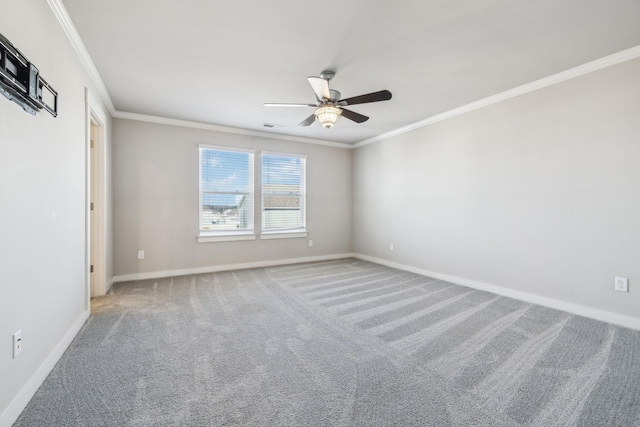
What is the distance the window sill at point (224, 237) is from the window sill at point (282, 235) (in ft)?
0.75

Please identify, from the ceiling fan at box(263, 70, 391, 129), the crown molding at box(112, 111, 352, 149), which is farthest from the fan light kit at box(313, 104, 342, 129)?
the crown molding at box(112, 111, 352, 149)

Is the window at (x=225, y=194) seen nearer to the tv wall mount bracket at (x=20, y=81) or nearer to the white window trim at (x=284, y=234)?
the white window trim at (x=284, y=234)

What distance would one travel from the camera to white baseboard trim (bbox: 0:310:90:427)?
140cm

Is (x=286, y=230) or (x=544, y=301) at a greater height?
(x=286, y=230)

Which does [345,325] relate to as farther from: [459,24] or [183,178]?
[183,178]

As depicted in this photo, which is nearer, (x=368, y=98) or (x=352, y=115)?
(x=368, y=98)

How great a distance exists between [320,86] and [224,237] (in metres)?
3.26

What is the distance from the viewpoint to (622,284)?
2641 millimetres

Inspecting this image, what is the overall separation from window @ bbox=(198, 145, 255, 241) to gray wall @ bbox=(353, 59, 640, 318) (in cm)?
288

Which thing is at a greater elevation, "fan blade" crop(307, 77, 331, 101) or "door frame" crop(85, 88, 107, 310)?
"fan blade" crop(307, 77, 331, 101)

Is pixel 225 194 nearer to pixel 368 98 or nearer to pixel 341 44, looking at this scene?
pixel 368 98

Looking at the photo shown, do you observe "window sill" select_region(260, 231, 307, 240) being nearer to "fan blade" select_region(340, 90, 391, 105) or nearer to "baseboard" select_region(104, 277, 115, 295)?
"baseboard" select_region(104, 277, 115, 295)

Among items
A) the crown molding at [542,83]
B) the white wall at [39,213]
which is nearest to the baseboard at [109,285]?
the white wall at [39,213]

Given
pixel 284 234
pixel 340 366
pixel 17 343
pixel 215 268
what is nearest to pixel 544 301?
pixel 340 366
